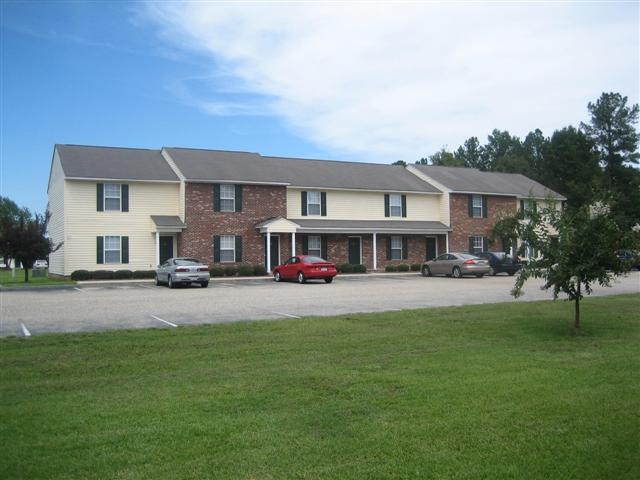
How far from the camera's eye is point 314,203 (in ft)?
127

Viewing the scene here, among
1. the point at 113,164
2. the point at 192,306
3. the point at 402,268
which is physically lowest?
the point at 192,306

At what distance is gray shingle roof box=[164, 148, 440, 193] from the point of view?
3578 cm

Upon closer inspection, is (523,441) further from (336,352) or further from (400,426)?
(336,352)

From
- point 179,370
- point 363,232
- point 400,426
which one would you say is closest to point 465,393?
point 400,426

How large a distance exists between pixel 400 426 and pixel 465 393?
4.61 feet

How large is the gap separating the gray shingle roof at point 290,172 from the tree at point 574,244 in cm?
2507

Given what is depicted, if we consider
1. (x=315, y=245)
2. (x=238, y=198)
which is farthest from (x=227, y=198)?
(x=315, y=245)

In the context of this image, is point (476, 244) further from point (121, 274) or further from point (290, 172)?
point (121, 274)

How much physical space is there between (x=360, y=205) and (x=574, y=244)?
29.3 metres

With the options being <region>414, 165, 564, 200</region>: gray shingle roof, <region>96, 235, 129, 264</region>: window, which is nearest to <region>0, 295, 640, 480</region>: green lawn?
<region>96, 235, 129, 264</region>: window

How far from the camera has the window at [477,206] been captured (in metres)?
43.5

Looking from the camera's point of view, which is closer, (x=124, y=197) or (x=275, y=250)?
(x=124, y=197)

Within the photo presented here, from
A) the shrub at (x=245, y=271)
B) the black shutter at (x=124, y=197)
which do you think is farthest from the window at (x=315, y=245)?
the black shutter at (x=124, y=197)

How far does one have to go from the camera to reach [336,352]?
9375 mm
